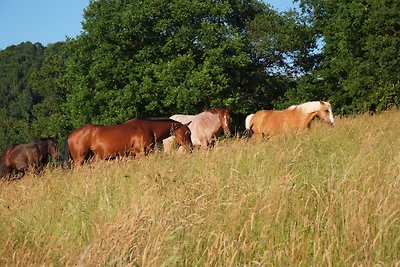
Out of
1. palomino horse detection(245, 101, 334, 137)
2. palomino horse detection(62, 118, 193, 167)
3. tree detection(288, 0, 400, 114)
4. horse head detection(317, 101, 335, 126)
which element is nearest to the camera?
palomino horse detection(62, 118, 193, 167)

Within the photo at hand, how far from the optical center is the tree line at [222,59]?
22969 millimetres

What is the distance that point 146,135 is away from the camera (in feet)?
34.2

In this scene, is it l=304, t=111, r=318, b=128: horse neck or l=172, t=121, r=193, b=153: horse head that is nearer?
l=172, t=121, r=193, b=153: horse head

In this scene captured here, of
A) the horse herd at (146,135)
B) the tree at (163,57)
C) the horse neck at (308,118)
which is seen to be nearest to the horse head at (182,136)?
the horse herd at (146,135)

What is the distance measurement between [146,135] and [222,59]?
14.1m

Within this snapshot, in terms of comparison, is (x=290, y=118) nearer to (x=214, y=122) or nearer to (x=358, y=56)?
(x=214, y=122)

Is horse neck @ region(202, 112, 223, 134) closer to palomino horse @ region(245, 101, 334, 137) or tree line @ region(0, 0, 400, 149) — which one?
palomino horse @ region(245, 101, 334, 137)

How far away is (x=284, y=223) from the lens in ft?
9.60

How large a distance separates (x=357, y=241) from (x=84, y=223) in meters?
1.99

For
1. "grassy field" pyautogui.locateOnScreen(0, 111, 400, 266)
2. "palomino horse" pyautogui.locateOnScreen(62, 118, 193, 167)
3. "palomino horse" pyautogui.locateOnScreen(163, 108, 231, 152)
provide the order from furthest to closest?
"palomino horse" pyautogui.locateOnScreen(163, 108, 231, 152)
"palomino horse" pyautogui.locateOnScreen(62, 118, 193, 167)
"grassy field" pyautogui.locateOnScreen(0, 111, 400, 266)

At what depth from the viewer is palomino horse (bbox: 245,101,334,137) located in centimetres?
1250

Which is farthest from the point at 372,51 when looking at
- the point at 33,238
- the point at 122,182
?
the point at 33,238

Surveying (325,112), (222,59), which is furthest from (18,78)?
(325,112)

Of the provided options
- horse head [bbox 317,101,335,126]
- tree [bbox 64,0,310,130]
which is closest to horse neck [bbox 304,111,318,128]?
Result: horse head [bbox 317,101,335,126]
